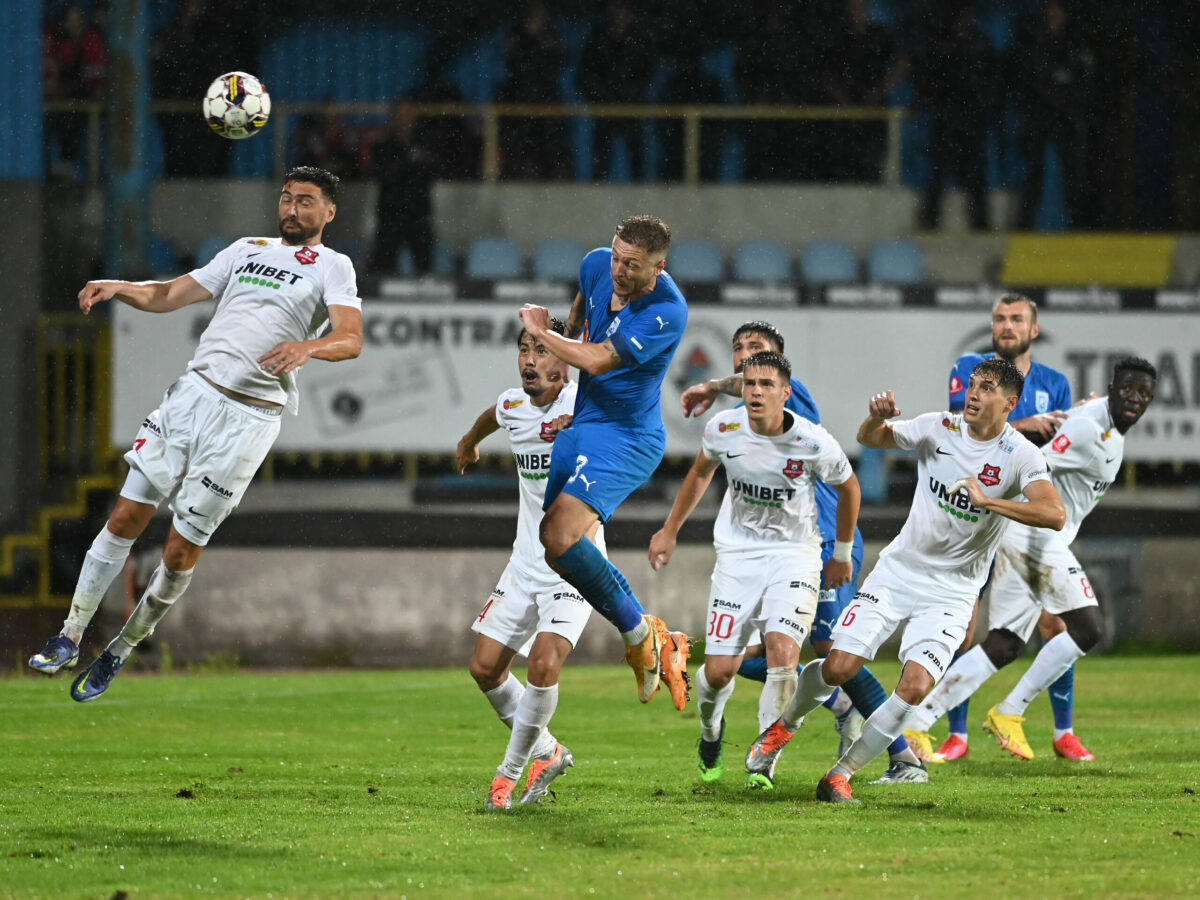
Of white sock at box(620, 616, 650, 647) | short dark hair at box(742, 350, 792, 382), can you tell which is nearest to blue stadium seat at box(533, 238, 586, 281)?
short dark hair at box(742, 350, 792, 382)

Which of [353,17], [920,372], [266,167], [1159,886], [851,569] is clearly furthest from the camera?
[353,17]

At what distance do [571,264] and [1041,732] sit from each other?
850cm

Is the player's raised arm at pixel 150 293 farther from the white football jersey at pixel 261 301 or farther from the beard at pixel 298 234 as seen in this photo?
the beard at pixel 298 234

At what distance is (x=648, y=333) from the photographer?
7.15 meters

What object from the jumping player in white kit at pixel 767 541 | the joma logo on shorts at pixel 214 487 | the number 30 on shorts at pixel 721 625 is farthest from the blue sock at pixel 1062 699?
the joma logo on shorts at pixel 214 487

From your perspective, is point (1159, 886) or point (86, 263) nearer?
point (1159, 886)

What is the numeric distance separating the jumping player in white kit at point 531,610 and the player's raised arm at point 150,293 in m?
1.49

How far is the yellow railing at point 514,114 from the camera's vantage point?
18.7 meters

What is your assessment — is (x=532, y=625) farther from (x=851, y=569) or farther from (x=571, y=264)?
(x=571, y=264)

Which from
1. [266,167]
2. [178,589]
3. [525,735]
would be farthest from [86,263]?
[525,735]

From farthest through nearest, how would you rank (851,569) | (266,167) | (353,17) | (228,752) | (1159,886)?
(353,17) → (266,167) → (228,752) → (851,569) → (1159,886)

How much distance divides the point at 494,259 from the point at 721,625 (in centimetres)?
1028

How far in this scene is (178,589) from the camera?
26.5ft

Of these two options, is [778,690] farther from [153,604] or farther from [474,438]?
[153,604]
